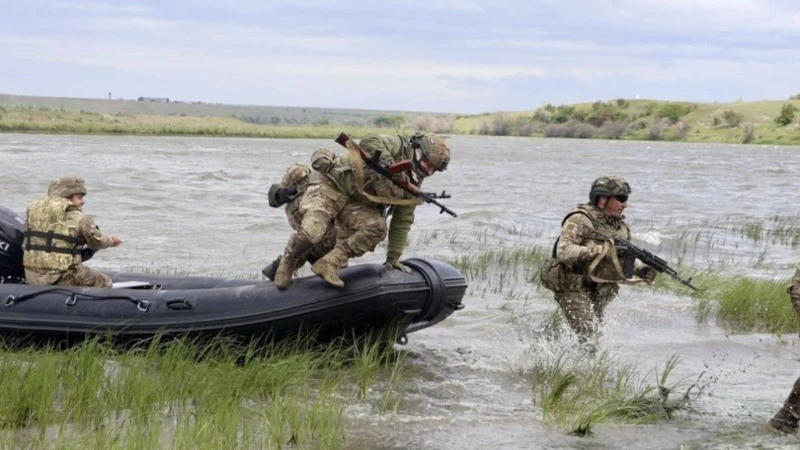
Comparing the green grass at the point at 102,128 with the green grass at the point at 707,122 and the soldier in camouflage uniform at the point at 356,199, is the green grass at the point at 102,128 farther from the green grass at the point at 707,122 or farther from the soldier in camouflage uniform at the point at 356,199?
the soldier in camouflage uniform at the point at 356,199

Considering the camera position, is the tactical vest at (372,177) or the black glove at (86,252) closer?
the tactical vest at (372,177)

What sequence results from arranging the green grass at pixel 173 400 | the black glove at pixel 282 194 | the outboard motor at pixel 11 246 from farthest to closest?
1. the black glove at pixel 282 194
2. the outboard motor at pixel 11 246
3. the green grass at pixel 173 400

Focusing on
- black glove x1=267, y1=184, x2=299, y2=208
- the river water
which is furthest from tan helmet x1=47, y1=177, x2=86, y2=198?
the river water

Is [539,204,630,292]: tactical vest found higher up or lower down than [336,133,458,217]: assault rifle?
lower down

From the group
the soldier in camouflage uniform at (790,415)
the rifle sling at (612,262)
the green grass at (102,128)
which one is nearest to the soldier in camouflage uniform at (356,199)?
the rifle sling at (612,262)

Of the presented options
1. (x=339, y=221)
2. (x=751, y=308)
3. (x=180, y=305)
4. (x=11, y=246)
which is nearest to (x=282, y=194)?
(x=339, y=221)

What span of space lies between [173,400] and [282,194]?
317cm

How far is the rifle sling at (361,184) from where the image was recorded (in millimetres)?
7762

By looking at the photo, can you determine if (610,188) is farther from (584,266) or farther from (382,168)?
(382,168)

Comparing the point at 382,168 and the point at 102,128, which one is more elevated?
the point at 382,168

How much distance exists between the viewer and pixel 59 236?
847 centimetres

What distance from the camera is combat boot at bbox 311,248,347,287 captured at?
799cm

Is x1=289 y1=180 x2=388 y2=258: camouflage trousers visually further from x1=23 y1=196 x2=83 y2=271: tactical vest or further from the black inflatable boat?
x1=23 y1=196 x2=83 y2=271: tactical vest

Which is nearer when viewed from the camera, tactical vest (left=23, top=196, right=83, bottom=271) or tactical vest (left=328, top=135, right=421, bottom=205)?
tactical vest (left=328, top=135, right=421, bottom=205)
